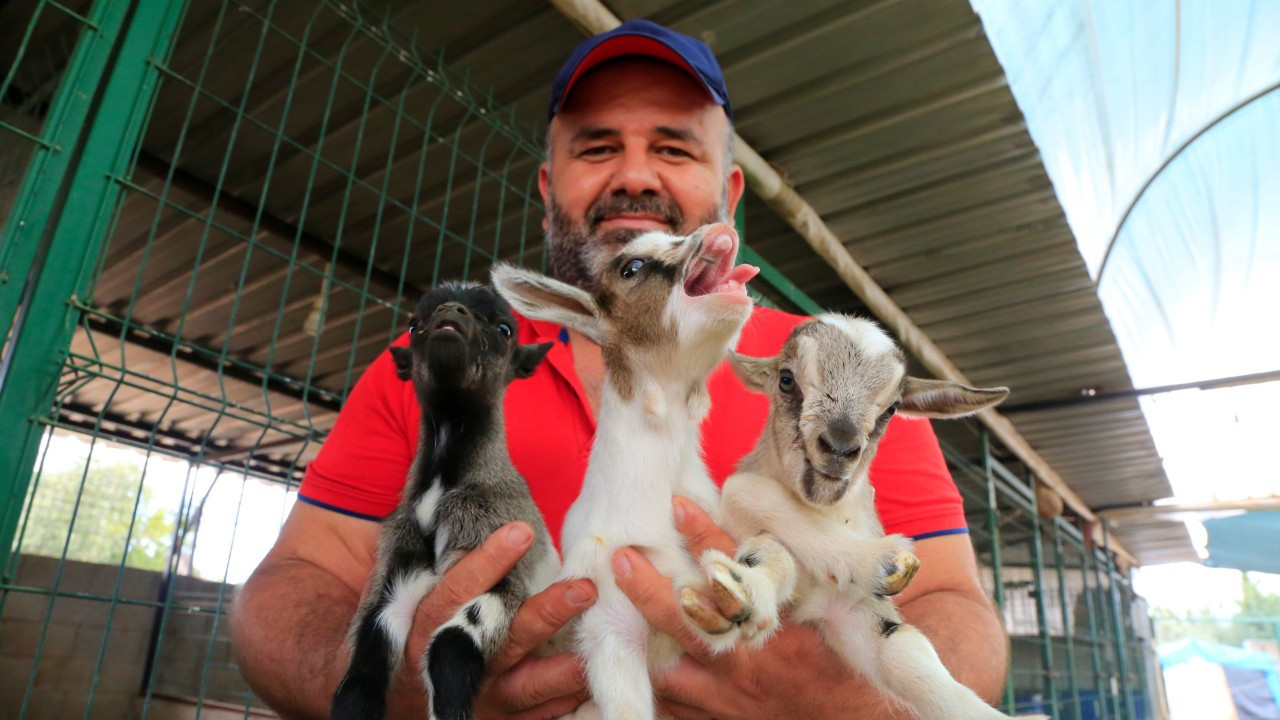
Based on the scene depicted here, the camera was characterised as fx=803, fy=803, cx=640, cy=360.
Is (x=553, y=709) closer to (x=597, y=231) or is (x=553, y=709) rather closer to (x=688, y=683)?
(x=688, y=683)

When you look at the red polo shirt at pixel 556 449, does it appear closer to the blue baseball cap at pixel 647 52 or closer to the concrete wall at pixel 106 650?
the blue baseball cap at pixel 647 52

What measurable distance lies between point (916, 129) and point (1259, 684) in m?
24.3

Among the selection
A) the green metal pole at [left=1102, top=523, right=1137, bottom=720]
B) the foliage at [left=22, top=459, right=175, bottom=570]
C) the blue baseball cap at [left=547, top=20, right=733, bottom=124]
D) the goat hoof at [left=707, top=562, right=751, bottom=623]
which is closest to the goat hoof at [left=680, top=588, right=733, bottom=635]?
the goat hoof at [left=707, top=562, right=751, bottom=623]

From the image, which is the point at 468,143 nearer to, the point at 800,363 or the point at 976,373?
the point at 800,363

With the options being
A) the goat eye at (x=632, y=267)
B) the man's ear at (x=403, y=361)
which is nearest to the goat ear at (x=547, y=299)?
the goat eye at (x=632, y=267)

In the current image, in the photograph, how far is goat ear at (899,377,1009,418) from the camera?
199 centimetres

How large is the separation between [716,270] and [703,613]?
877 millimetres

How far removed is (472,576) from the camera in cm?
180

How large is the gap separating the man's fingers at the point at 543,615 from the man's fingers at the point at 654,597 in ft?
0.27

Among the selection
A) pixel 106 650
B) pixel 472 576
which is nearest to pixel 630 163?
pixel 472 576

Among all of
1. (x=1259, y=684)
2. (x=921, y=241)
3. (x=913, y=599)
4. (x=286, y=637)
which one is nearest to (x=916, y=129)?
(x=921, y=241)

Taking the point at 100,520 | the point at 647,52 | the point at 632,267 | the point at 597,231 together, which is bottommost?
the point at 632,267

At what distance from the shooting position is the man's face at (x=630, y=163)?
2949 mm

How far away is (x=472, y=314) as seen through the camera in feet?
7.24
